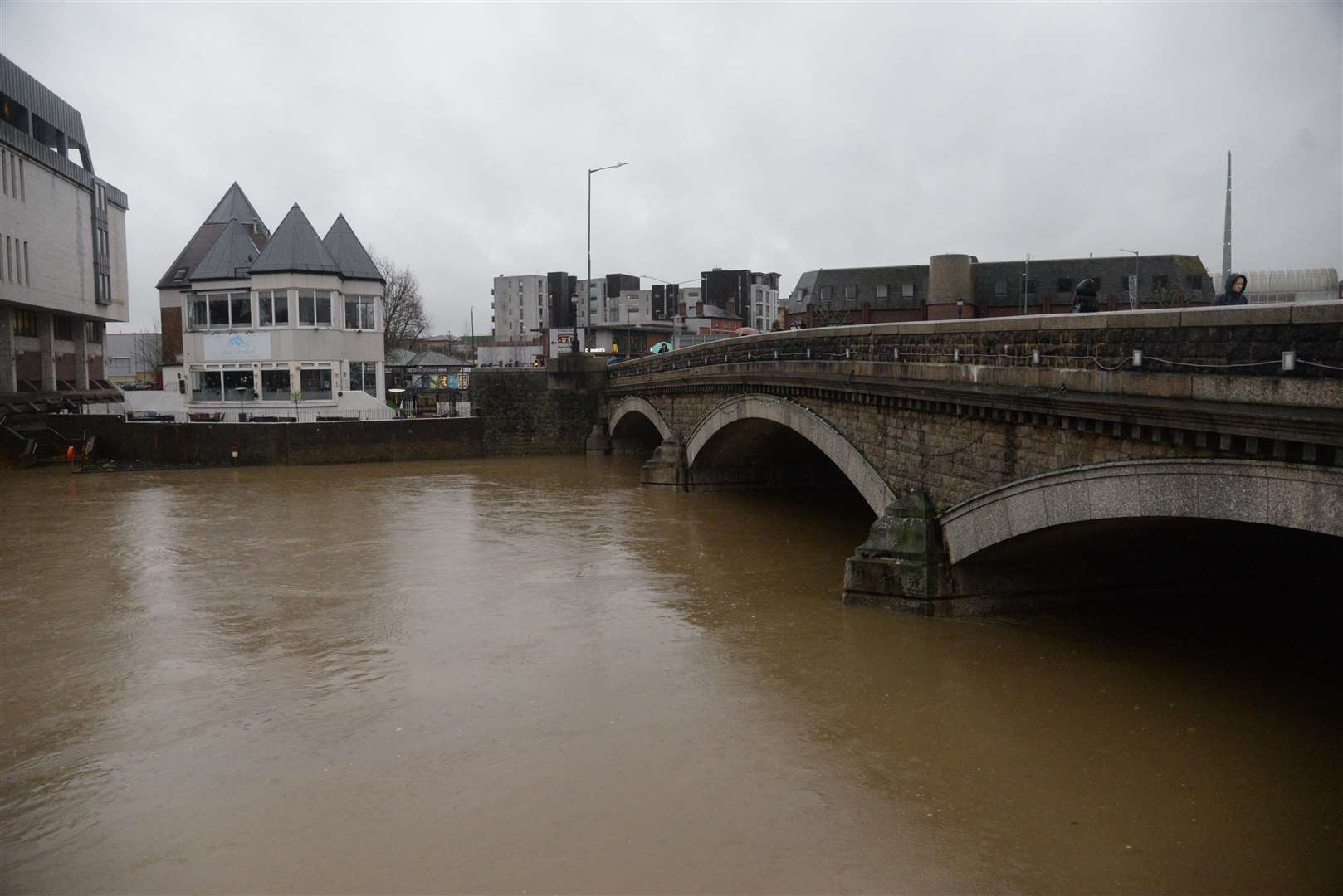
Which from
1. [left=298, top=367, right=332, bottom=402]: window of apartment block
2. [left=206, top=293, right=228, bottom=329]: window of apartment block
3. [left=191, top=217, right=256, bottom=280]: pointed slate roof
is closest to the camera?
[left=298, top=367, right=332, bottom=402]: window of apartment block

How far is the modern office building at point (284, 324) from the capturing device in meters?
44.0

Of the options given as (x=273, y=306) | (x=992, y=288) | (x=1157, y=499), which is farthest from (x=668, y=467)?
(x=273, y=306)

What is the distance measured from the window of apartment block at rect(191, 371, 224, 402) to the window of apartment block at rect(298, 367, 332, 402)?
13.6 feet

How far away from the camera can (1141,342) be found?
33.1 feet

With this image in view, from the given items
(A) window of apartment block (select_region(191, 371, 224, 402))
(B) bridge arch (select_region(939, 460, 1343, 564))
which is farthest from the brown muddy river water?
(A) window of apartment block (select_region(191, 371, 224, 402))

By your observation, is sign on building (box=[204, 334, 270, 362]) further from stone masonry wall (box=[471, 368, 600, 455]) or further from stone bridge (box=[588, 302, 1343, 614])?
stone bridge (box=[588, 302, 1343, 614])

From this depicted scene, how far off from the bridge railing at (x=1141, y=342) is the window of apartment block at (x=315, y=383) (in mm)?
32909

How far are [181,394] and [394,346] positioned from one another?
27.3 metres

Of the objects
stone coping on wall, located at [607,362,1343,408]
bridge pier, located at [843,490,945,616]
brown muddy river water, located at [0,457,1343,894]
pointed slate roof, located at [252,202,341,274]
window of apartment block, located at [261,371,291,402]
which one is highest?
pointed slate roof, located at [252,202,341,274]

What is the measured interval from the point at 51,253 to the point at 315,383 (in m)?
15.6

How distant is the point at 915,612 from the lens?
1408 cm

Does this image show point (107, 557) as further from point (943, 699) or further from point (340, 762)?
point (943, 699)

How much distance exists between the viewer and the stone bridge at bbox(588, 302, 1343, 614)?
330 inches

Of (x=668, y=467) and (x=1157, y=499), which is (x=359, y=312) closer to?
(x=668, y=467)
